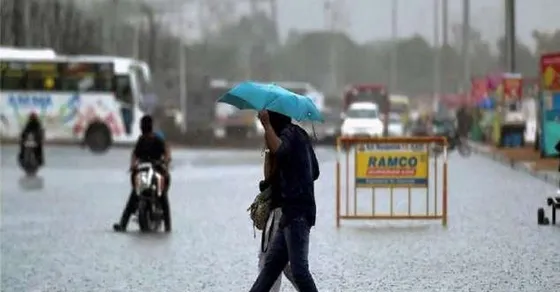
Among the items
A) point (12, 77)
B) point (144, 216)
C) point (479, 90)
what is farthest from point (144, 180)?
point (479, 90)

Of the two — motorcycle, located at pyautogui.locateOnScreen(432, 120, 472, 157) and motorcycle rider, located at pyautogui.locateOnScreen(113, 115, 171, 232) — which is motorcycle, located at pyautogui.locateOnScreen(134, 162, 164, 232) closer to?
motorcycle rider, located at pyautogui.locateOnScreen(113, 115, 171, 232)

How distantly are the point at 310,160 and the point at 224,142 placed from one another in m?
53.7

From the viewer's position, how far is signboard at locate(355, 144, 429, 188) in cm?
2022

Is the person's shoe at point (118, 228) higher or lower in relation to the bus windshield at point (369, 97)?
lower

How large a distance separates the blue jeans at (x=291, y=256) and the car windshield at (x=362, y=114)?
47172mm

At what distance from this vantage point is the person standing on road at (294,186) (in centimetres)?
972

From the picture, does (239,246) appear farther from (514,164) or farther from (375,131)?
(375,131)

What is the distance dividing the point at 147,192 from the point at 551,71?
16651mm

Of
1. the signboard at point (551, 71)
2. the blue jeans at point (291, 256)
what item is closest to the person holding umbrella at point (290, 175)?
the blue jeans at point (291, 256)

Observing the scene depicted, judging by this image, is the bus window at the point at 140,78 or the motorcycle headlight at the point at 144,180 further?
the bus window at the point at 140,78

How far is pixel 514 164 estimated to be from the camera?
131 ft

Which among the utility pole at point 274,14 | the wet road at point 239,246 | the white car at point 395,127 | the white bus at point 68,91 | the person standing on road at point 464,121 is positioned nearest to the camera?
the wet road at point 239,246

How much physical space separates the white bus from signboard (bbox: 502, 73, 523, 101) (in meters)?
14.1

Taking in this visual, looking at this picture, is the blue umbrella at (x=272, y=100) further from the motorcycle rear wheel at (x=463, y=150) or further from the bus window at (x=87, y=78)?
the bus window at (x=87, y=78)
